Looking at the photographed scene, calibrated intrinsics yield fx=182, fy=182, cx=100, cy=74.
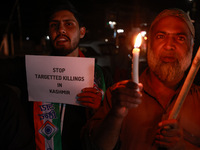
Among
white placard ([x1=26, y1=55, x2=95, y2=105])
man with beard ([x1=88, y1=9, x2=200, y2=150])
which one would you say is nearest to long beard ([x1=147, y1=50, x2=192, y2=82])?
man with beard ([x1=88, y1=9, x2=200, y2=150])

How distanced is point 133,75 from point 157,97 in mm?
662

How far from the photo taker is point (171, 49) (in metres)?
1.33

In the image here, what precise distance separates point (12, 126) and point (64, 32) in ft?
3.02

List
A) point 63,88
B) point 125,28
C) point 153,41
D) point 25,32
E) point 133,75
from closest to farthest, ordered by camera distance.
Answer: point 133,75, point 153,41, point 63,88, point 125,28, point 25,32

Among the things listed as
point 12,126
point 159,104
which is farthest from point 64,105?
point 159,104

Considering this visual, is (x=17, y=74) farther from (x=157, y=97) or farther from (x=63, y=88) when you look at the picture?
(x=157, y=97)

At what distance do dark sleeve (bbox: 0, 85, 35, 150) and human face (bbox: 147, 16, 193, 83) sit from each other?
44.0 inches

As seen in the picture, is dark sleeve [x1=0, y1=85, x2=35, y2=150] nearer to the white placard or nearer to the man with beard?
the white placard

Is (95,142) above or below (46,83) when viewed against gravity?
below

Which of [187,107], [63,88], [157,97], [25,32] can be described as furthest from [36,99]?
[25,32]

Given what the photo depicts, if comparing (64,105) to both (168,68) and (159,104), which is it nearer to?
(159,104)

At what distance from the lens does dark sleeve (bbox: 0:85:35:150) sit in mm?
1374

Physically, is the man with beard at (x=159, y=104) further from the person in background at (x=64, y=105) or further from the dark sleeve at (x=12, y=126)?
the dark sleeve at (x=12, y=126)

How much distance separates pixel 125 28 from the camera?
2424mm
